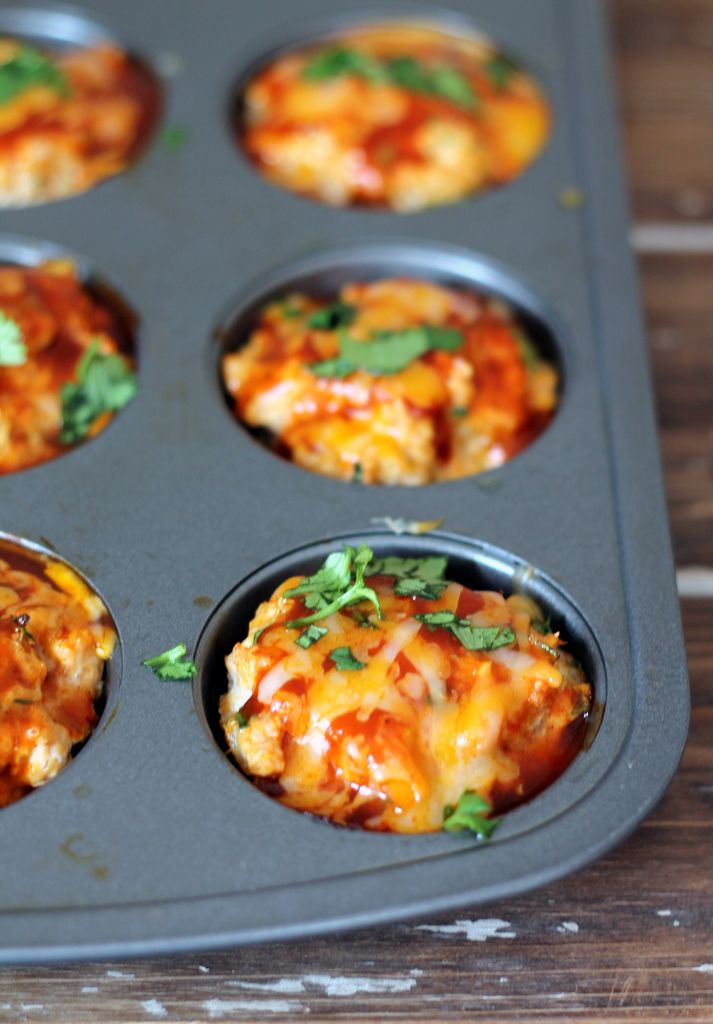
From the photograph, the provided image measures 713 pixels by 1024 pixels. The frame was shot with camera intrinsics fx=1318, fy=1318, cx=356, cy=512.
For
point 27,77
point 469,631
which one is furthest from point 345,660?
point 27,77

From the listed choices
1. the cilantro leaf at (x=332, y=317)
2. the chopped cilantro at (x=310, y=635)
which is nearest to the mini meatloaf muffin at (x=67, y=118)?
the cilantro leaf at (x=332, y=317)

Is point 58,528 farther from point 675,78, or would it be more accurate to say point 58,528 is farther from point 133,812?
point 675,78

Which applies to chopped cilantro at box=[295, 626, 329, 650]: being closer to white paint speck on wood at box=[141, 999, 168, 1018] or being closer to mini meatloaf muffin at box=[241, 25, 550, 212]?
Result: white paint speck on wood at box=[141, 999, 168, 1018]

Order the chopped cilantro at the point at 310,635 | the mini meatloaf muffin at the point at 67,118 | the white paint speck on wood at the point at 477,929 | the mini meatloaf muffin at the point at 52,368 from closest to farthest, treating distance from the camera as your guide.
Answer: the white paint speck on wood at the point at 477,929
the chopped cilantro at the point at 310,635
the mini meatloaf muffin at the point at 52,368
the mini meatloaf muffin at the point at 67,118

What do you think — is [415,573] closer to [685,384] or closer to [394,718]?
[394,718]

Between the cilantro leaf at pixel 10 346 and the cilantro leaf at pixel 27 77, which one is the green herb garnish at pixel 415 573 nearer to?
the cilantro leaf at pixel 10 346

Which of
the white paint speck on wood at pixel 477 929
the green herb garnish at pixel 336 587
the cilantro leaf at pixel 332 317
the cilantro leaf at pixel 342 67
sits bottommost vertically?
the white paint speck on wood at pixel 477 929

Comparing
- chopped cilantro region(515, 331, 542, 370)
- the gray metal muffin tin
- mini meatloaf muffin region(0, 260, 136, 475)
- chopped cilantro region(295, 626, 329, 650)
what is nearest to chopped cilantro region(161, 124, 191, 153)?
the gray metal muffin tin
